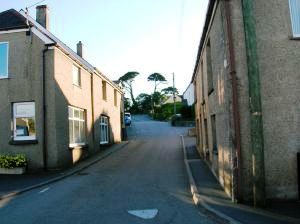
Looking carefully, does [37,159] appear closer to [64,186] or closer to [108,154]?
[64,186]

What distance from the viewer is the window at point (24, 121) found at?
19.4 meters

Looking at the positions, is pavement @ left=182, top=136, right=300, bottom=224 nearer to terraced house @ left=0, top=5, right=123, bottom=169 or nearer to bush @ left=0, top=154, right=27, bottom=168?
terraced house @ left=0, top=5, right=123, bottom=169

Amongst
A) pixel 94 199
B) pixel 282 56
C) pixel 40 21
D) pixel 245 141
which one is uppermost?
pixel 40 21

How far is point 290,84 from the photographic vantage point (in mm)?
10875

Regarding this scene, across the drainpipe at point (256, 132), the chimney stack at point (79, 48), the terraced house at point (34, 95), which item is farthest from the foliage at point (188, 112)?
the drainpipe at point (256, 132)

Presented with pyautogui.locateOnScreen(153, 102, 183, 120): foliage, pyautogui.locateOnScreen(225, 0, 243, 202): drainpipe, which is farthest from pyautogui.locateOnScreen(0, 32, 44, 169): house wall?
pyautogui.locateOnScreen(153, 102, 183, 120): foliage

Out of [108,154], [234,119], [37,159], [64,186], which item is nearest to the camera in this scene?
[234,119]

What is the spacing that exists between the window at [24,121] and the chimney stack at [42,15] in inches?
349

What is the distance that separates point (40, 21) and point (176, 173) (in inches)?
598

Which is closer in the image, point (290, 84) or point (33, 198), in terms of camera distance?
point (290, 84)

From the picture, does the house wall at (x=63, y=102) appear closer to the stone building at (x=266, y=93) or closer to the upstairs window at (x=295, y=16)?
the stone building at (x=266, y=93)

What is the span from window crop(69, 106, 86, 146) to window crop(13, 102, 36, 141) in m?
2.52

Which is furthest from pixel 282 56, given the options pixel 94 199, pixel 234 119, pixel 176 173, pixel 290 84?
pixel 176 173

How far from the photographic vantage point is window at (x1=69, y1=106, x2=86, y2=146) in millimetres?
21758
